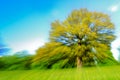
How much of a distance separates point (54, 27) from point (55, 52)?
10.5 feet

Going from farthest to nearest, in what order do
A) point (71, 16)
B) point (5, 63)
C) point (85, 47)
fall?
1. point (71, 16)
2. point (85, 47)
3. point (5, 63)

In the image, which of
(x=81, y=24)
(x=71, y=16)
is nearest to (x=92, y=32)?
(x=81, y=24)

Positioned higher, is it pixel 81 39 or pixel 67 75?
pixel 81 39

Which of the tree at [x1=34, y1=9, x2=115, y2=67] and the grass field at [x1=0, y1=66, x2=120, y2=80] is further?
the tree at [x1=34, y1=9, x2=115, y2=67]

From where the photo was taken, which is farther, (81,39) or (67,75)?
(81,39)

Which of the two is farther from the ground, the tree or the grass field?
the tree

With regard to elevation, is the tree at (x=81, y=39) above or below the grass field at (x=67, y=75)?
above

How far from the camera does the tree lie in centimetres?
2414

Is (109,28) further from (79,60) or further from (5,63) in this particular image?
(5,63)

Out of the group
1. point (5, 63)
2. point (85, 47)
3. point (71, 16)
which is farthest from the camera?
point (71, 16)

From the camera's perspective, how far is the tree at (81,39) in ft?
79.2

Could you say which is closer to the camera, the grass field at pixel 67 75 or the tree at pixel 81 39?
the grass field at pixel 67 75

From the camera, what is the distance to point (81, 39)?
81.8ft

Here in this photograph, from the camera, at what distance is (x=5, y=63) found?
53.7 ft
